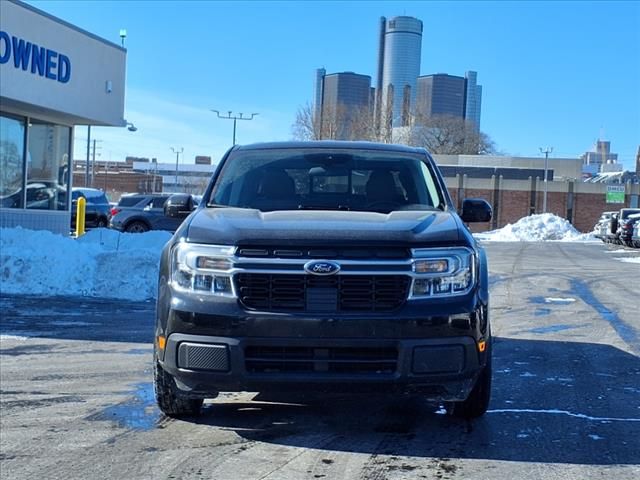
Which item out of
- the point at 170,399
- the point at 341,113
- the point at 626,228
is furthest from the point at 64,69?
the point at 341,113

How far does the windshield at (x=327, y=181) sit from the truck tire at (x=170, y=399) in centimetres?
136

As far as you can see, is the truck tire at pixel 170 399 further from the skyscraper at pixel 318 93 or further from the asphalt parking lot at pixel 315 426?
the skyscraper at pixel 318 93

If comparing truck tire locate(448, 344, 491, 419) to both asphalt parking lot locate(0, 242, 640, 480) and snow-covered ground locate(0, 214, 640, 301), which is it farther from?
snow-covered ground locate(0, 214, 640, 301)

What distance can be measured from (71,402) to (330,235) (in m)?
2.74

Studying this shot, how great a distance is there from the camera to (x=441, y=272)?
424 cm

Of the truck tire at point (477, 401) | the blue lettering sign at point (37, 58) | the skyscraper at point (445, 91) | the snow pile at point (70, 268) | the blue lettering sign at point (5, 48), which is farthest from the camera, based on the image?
the skyscraper at point (445, 91)

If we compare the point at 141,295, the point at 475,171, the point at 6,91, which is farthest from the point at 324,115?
the point at 141,295

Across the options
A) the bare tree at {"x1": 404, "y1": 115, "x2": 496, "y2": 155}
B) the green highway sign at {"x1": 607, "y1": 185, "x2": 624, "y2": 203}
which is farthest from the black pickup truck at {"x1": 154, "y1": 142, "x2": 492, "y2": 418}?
the bare tree at {"x1": 404, "y1": 115, "x2": 496, "y2": 155}

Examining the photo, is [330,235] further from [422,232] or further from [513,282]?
[513,282]

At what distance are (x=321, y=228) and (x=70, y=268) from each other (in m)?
8.80

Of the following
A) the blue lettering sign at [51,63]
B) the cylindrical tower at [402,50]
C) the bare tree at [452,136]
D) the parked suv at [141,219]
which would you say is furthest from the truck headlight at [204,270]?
the cylindrical tower at [402,50]

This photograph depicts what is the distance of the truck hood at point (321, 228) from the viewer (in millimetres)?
4230

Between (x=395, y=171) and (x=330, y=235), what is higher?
(x=395, y=171)

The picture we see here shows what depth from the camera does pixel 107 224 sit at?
27438 millimetres
